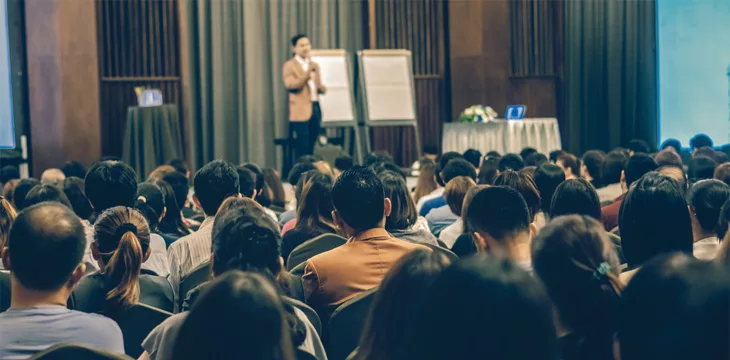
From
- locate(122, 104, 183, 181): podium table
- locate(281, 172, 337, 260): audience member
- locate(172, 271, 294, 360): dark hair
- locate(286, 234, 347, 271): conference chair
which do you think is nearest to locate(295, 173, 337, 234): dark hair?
locate(281, 172, 337, 260): audience member

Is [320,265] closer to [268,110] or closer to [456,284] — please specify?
[456,284]

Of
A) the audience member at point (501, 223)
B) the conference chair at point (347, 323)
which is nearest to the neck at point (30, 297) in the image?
the conference chair at point (347, 323)

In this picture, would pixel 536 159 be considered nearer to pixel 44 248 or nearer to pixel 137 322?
pixel 137 322

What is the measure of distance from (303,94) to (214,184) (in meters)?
5.31

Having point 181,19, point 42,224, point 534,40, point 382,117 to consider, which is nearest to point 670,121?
point 534,40

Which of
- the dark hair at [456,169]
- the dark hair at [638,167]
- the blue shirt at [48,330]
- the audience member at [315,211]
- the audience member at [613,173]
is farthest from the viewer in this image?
the audience member at [613,173]

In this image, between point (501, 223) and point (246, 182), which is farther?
point (246, 182)

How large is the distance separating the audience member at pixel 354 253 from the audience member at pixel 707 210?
0.94m

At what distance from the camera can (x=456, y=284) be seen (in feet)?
3.71

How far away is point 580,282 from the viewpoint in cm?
162

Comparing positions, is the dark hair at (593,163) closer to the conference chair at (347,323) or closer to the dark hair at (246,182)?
the dark hair at (246,182)

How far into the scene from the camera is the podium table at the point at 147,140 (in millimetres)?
8289

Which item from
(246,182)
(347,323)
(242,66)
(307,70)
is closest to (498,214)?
(347,323)

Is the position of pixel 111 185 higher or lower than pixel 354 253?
higher
